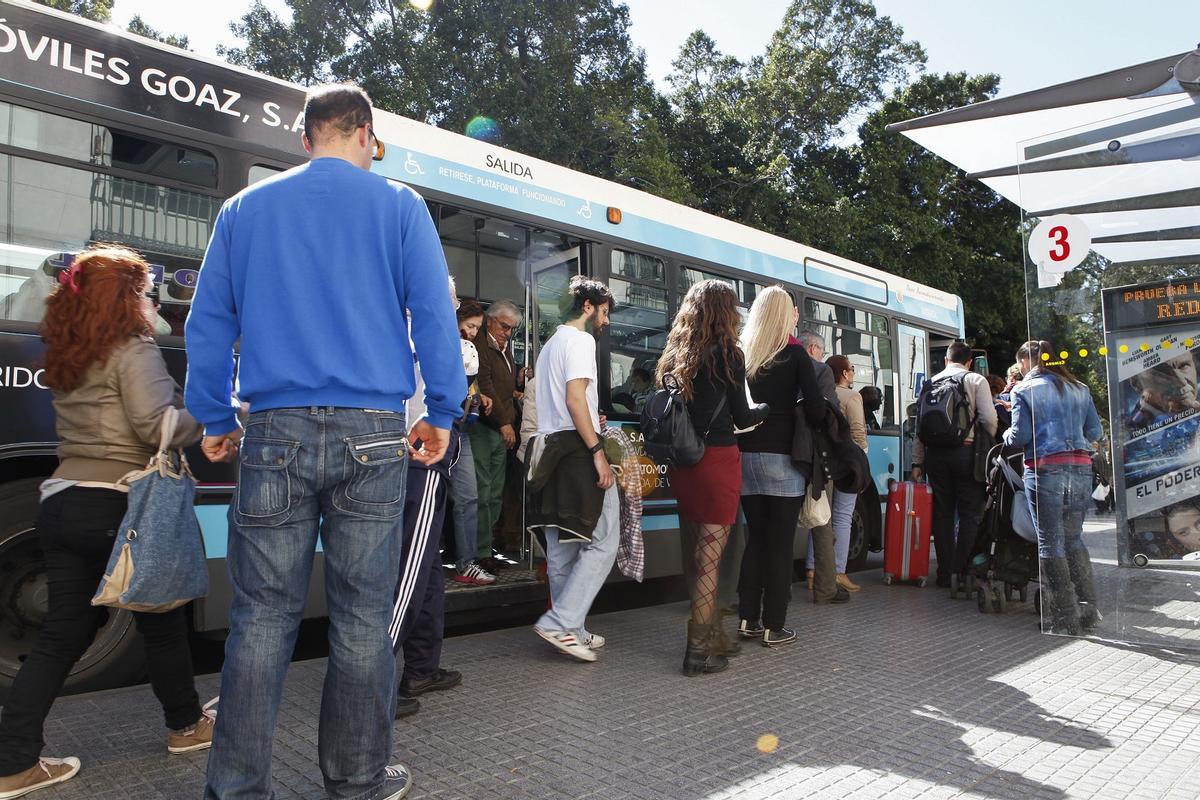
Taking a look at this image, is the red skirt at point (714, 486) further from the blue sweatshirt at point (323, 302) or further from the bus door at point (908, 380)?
the bus door at point (908, 380)

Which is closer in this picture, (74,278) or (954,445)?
(74,278)

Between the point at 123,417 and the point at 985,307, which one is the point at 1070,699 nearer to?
the point at 123,417

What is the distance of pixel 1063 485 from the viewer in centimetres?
586

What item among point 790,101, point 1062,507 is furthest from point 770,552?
point 790,101

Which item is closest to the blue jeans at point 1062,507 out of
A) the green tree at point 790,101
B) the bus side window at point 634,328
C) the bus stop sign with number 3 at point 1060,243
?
the bus stop sign with number 3 at point 1060,243

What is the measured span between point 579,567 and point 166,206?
2759mm

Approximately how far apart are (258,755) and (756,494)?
3315 mm

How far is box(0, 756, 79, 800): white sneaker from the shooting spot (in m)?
2.89

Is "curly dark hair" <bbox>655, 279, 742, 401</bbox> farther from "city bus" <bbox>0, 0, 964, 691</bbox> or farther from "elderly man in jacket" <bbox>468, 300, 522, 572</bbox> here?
"elderly man in jacket" <bbox>468, 300, 522, 572</bbox>

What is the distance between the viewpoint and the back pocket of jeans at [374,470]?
2.58m

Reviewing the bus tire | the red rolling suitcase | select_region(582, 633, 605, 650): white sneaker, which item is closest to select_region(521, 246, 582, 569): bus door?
select_region(582, 633, 605, 650): white sneaker

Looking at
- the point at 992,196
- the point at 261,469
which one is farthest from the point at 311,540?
the point at 992,196

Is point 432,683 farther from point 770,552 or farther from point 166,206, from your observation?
point 166,206

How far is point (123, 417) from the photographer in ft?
10.3
